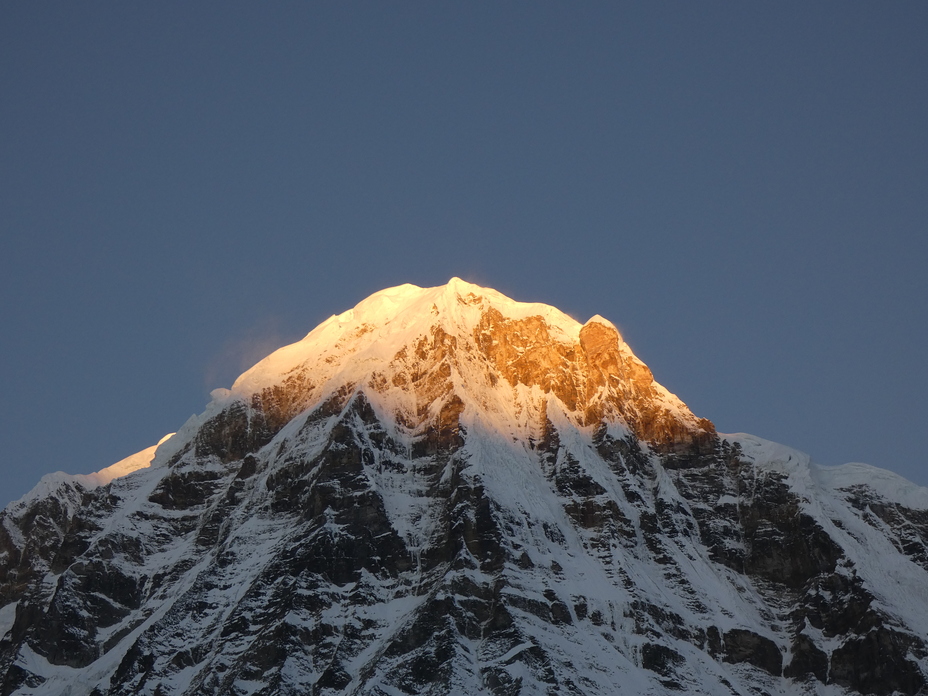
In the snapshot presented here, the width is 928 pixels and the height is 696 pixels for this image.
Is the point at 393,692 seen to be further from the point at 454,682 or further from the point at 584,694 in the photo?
the point at 584,694

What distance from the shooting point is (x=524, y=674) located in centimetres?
19925

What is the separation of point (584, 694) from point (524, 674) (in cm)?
783

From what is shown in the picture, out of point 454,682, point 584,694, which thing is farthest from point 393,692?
point 584,694

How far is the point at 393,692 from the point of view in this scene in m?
199

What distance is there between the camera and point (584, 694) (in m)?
199

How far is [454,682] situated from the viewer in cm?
19862

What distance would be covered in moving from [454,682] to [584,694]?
16197 millimetres

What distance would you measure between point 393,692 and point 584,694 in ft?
77.7

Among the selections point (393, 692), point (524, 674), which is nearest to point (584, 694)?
point (524, 674)

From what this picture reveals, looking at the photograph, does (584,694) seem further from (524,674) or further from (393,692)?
(393,692)

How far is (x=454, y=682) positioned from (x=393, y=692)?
7.68 m

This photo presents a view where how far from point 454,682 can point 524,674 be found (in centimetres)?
874
